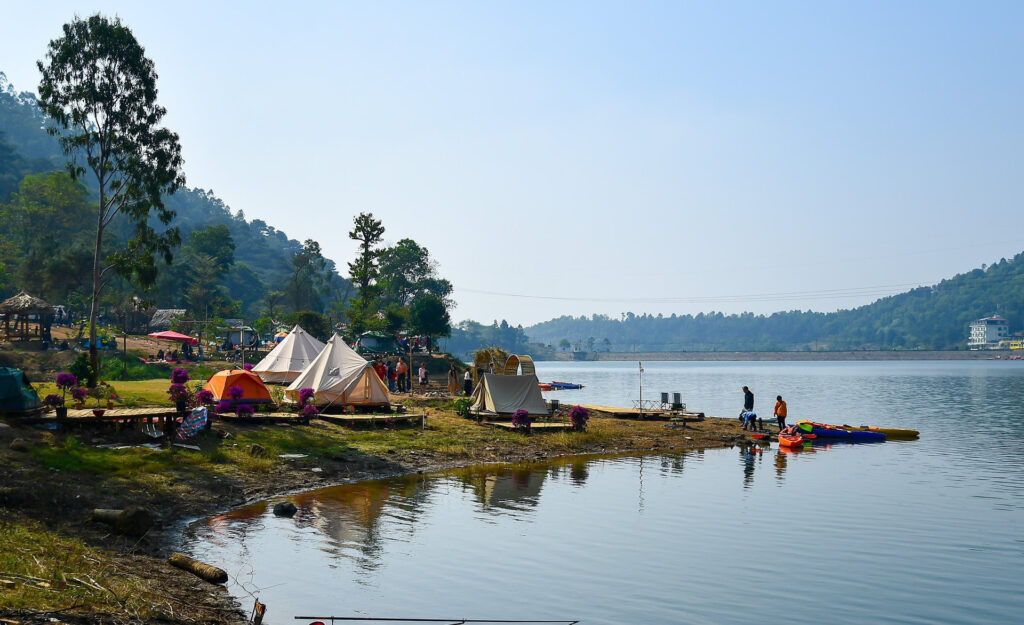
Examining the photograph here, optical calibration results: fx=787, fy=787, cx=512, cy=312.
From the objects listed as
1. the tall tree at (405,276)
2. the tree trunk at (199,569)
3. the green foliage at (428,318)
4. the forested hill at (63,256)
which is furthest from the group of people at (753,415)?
the tall tree at (405,276)

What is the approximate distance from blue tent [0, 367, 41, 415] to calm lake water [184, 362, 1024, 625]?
7739 mm

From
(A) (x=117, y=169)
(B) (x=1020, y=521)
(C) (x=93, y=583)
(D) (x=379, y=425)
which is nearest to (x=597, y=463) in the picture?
(D) (x=379, y=425)

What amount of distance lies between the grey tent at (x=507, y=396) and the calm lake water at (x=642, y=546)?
6648 mm

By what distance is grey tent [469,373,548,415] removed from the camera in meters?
39.2

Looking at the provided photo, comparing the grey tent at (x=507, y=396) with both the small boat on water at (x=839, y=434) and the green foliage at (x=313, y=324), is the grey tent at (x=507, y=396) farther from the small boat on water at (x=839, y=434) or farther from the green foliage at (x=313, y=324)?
the green foliage at (x=313, y=324)

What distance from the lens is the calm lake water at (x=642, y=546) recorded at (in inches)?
582

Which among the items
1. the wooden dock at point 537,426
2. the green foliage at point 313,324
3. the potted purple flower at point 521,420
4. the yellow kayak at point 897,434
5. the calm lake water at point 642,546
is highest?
the green foliage at point 313,324

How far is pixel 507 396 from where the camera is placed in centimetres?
3956

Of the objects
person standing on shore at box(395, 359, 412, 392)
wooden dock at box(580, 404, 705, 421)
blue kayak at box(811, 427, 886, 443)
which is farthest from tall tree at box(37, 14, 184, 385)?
blue kayak at box(811, 427, 886, 443)

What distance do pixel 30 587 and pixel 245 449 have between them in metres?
15.7

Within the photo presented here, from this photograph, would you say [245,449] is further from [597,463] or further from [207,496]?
[597,463]

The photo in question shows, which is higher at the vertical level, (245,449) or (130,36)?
(130,36)

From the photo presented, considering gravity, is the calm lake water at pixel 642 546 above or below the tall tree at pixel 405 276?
below

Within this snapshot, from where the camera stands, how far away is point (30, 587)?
1077 cm
